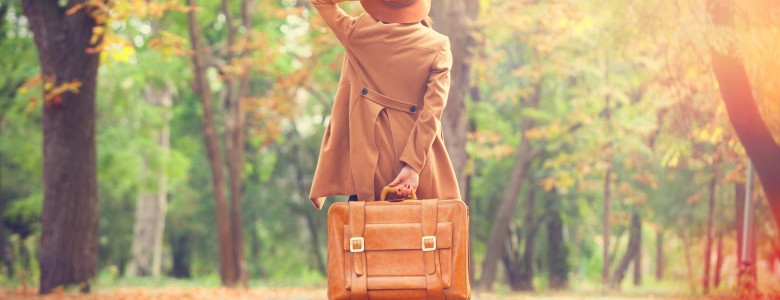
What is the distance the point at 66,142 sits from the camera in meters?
11.8

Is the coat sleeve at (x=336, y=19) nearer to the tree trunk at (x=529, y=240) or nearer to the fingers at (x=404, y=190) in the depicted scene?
the fingers at (x=404, y=190)

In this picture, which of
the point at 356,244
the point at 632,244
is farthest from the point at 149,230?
the point at 356,244

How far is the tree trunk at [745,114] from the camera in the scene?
10180mm

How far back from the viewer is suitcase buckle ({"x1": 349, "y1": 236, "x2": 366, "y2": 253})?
4496 mm

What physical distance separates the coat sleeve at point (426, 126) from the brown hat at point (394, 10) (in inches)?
11.1

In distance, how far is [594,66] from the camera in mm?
23000

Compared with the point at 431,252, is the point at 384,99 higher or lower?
higher

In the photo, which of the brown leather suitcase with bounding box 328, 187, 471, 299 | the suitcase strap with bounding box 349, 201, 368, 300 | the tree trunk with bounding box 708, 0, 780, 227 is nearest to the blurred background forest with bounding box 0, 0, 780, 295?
the tree trunk with bounding box 708, 0, 780, 227

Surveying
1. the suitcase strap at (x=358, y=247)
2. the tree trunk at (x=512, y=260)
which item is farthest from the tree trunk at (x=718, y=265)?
the suitcase strap at (x=358, y=247)

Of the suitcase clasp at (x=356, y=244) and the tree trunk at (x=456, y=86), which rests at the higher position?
the tree trunk at (x=456, y=86)

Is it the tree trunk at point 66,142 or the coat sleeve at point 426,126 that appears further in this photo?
the tree trunk at point 66,142

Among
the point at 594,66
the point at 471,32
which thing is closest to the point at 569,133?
the point at 594,66

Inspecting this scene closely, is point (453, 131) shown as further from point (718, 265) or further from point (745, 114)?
point (718, 265)

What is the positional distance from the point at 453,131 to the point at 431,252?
980cm
